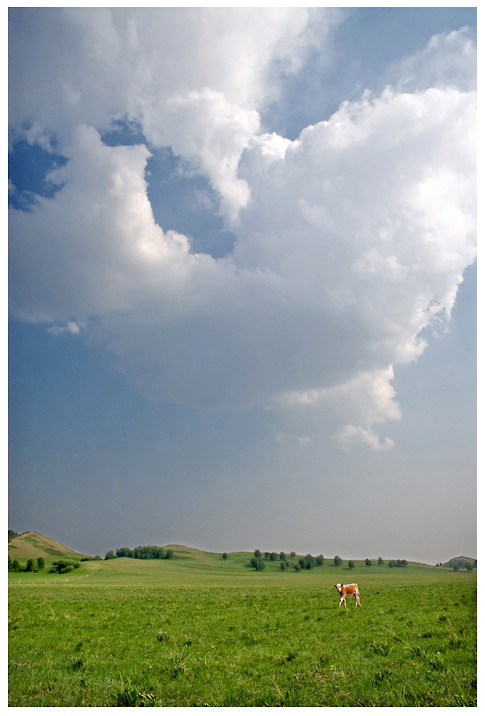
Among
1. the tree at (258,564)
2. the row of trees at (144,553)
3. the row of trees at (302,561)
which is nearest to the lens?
the tree at (258,564)

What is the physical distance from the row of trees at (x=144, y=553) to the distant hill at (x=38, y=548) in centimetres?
1561

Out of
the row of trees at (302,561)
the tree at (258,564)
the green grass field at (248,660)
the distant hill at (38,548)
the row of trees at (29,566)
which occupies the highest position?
the green grass field at (248,660)

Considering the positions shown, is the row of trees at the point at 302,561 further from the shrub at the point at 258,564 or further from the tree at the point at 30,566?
the tree at the point at 30,566

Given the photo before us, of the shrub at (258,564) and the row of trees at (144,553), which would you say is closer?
the shrub at (258,564)

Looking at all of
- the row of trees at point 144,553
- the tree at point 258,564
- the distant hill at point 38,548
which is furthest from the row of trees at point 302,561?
the distant hill at point 38,548

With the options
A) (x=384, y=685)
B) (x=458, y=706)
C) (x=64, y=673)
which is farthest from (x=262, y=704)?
(x=64, y=673)

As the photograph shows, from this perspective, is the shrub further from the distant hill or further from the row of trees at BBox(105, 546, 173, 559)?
the distant hill

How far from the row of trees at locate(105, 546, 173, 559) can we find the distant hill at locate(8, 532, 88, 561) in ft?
51.2

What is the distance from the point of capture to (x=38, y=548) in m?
98.6

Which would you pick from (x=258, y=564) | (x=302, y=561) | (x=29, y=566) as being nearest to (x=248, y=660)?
(x=29, y=566)

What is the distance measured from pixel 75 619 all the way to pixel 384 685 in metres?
15.4

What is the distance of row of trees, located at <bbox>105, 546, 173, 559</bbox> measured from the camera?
122 meters

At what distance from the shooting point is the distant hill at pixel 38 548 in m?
A: 89.9
